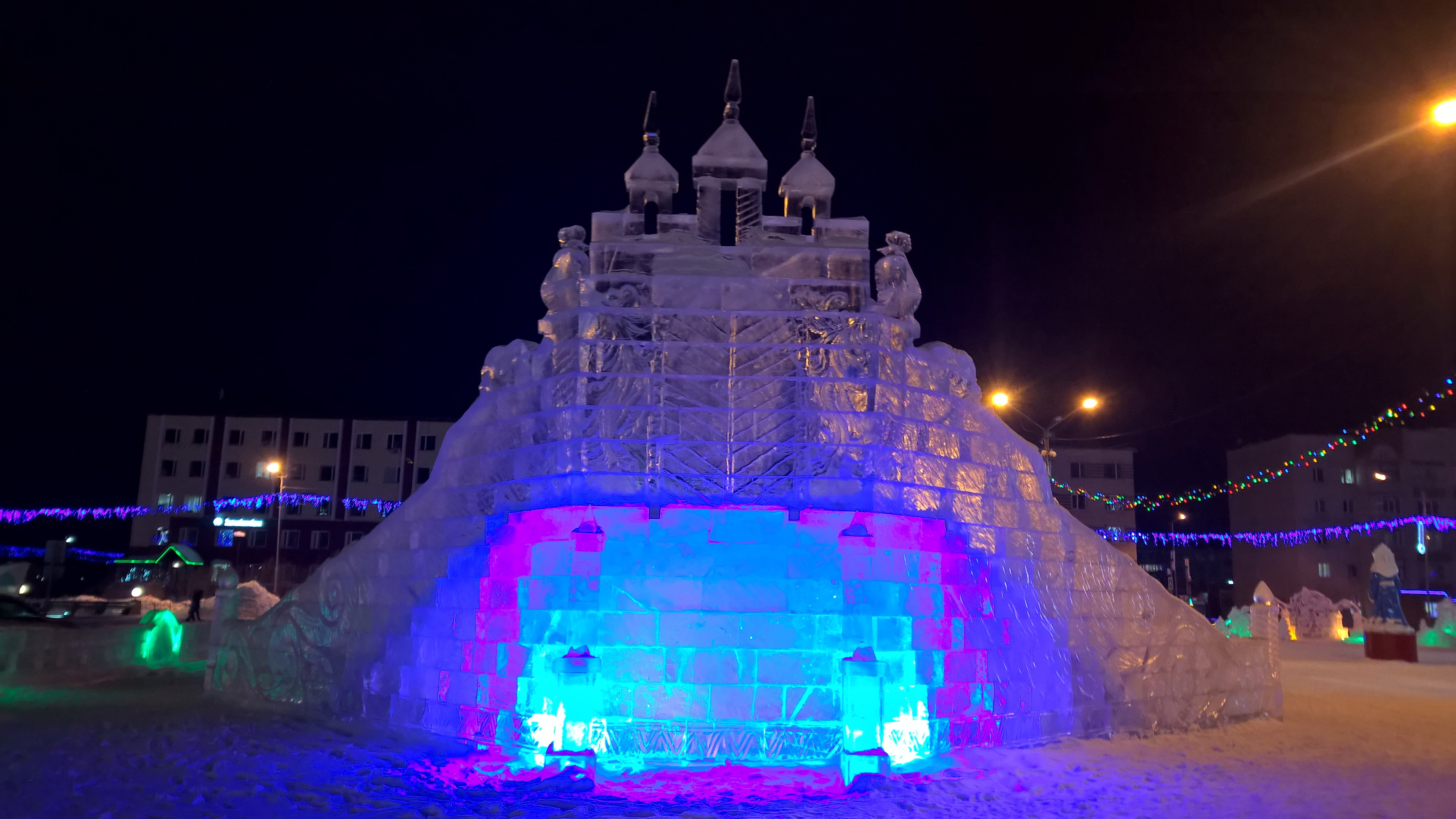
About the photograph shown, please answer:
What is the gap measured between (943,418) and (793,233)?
281cm

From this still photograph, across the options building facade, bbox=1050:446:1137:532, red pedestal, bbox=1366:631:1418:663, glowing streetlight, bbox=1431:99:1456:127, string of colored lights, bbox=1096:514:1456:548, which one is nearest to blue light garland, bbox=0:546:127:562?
string of colored lights, bbox=1096:514:1456:548

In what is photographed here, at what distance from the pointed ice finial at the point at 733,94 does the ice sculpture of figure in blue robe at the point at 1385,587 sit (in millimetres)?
24292

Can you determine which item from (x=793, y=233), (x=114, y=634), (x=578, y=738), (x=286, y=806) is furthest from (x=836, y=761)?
(x=114, y=634)

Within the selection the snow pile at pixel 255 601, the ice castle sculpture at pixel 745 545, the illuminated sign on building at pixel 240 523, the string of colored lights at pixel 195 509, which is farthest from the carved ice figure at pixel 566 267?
the illuminated sign on building at pixel 240 523

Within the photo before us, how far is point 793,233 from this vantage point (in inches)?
432

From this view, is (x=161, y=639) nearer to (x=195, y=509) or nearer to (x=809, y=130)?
(x=809, y=130)

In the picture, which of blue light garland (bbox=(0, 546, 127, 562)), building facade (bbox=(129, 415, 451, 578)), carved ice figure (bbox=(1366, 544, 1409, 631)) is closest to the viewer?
carved ice figure (bbox=(1366, 544, 1409, 631))

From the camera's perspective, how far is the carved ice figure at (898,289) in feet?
36.4

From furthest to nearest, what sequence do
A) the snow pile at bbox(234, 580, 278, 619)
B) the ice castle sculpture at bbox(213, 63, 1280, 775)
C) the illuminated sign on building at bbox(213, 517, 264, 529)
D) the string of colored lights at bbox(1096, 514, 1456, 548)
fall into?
the illuminated sign on building at bbox(213, 517, 264, 529)
the string of colored lights at bbox(1096, 514, 1456, 548)
the snow pile at bbox(234, 580, 278, 619)
the ice castle sculpture at bbox(213, 63, 1280, 775)

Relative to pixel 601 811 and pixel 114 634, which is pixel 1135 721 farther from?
pixel 114 634

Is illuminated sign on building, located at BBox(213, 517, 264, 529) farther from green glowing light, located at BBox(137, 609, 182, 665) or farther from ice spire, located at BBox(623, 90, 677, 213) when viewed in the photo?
ice spire, located at BBox(623, 90, 677, 213)

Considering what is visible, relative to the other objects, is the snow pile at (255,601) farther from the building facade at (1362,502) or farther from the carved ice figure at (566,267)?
the building facade at (1362,502)

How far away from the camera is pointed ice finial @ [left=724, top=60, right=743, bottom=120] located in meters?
11.2

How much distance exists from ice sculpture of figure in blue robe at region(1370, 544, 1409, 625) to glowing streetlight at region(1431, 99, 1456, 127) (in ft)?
73.7
